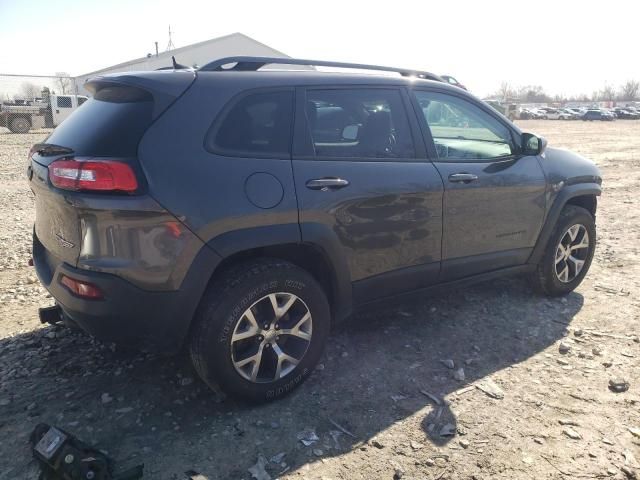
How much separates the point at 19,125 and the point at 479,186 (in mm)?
24834

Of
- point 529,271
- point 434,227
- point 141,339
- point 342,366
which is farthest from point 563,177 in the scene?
point 141,339

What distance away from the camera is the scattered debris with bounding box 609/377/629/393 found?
3.11 meters

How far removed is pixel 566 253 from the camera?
441 centimetres

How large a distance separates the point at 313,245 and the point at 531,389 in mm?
1622

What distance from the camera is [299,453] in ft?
8.32

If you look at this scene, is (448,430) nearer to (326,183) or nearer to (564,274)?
(326,183)

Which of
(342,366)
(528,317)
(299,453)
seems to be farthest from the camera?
(528,317)

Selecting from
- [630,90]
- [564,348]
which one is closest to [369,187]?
[564,348]

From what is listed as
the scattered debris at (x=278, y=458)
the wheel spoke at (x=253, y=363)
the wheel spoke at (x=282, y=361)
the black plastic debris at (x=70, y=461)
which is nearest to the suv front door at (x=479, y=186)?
the wheel spoke at (x=282, y=361)

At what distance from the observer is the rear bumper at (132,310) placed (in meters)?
2.42

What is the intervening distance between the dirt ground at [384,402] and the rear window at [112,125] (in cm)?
142

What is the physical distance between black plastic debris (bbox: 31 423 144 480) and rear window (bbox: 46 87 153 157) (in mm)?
1329

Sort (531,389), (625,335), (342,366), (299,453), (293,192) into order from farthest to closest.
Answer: (625,335) < (342,366) < (531,389) < (293,192) < (299,453)

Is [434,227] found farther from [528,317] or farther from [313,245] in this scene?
[528,317]
